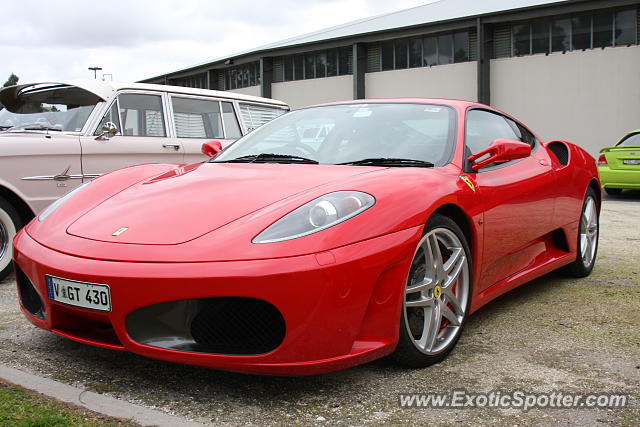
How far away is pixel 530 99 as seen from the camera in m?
23.8

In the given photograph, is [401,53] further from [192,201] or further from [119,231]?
[119,231]

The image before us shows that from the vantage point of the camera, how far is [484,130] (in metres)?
3.97

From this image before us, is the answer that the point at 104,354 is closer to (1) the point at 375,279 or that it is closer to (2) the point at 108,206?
(2) the point at 108,206

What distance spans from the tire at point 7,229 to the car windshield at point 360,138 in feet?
6.24

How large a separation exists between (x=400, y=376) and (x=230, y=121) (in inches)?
180

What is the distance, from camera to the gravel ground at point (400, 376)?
7.92 feet

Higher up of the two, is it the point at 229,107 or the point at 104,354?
the point at 229,107

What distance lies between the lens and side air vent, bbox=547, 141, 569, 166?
4641 millimetres

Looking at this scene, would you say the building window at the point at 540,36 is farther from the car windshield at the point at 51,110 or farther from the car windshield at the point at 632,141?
the car windshield at the point at 51,110

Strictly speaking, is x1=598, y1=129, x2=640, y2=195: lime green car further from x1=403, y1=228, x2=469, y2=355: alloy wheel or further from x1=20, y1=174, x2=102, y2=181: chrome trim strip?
x1=403, y1=228, x2=469, y2=355: alloy wheel

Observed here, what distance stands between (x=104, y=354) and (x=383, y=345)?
1319 millimetres

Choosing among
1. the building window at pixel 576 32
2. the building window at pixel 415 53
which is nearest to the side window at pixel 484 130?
the building window at pixel 576 32

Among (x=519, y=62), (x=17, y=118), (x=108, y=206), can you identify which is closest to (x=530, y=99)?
(x=519, y=62)

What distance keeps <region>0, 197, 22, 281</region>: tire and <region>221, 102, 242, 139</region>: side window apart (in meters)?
2.48
